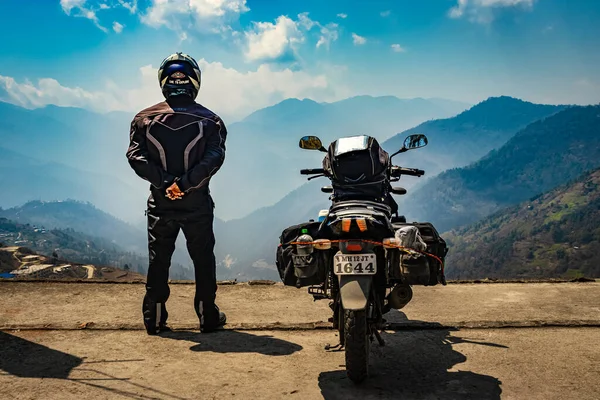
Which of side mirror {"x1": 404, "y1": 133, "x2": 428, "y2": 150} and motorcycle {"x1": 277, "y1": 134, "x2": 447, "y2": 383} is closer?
motorcycle {"x1": 277, "y1": 134, "x2": 447, "y2": 383}

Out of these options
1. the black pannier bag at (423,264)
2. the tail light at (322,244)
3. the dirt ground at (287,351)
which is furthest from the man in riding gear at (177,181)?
the black pannier bag at (423,264)

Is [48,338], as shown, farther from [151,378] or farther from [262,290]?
[262,290]

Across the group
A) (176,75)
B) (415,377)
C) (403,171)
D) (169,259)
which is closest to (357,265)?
(415,377)

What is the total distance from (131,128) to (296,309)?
3.70 meters

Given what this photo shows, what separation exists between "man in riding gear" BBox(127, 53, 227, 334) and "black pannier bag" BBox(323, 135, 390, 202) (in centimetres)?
178

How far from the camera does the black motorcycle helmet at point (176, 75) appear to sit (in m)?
6.75

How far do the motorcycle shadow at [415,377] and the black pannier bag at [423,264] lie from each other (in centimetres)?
92

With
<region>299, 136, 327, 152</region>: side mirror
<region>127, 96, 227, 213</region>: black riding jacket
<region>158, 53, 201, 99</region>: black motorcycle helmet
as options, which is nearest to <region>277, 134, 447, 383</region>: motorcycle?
<region>299, 136, 327, 152</region>: side mirror

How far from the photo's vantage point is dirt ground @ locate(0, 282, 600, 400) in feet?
15.0

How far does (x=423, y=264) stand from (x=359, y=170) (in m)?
1.39

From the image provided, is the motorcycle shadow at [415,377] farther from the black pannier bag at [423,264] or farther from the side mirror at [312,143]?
the side mirror at [312,143]

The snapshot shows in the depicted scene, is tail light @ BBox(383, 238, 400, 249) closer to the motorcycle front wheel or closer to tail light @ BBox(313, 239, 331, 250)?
tail light @ BBox(313, 239, 331, 250)

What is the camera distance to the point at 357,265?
15.3 feet

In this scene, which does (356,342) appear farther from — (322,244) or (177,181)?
(177,181)
